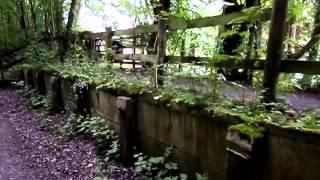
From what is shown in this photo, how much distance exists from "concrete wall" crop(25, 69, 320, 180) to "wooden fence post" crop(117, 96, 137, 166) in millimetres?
93

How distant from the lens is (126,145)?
5359 millimetres

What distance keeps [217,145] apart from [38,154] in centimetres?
357

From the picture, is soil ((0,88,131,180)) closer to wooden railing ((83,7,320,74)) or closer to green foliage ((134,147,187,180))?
green foliage ((134,147,187,180))

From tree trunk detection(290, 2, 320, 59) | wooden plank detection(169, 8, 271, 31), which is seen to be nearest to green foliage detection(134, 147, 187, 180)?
wooden plank detection(169, 8, 271, 31)

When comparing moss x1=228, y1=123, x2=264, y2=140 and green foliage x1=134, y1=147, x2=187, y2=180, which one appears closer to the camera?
moss x1=228, y1=123, x2=264, y2=140

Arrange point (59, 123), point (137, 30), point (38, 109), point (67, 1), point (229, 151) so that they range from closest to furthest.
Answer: point (229, 151), point (137, 30), point (59, 123), point (38, 109), point (67, 1)

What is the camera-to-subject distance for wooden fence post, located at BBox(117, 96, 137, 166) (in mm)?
5324

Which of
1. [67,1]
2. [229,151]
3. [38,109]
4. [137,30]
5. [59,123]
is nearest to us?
[229,151]

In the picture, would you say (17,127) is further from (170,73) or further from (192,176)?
(192,176)

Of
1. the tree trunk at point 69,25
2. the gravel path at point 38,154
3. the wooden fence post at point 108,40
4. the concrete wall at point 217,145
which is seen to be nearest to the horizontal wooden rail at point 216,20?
the concrete wall at point 217,145

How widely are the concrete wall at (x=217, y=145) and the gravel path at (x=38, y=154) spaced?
2.76 ft

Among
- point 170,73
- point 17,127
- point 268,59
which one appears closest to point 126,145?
point 170,73

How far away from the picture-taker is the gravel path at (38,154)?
5232 millimetres

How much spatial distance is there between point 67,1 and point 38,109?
732cm
